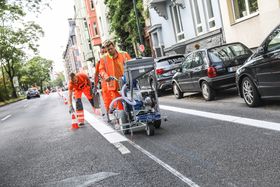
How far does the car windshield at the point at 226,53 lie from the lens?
11.3 m

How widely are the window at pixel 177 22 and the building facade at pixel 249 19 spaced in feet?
20.6

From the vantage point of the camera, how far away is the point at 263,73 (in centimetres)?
820

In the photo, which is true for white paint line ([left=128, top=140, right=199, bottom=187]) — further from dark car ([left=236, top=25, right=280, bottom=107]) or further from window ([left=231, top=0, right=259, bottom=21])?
→ window ([left=231, top=0, right=259, bottom=21])

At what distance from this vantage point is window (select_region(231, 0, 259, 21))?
16156 millimetres

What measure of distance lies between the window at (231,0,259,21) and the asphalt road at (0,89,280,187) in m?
8.02

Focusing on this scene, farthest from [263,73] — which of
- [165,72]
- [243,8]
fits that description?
[243,8]

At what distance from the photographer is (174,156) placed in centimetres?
567

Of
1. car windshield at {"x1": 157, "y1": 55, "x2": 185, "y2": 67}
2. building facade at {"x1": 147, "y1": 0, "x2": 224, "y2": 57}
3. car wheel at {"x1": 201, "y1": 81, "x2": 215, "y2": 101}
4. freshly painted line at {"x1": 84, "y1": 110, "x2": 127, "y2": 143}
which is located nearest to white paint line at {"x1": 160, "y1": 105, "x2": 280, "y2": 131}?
car wheel at {"x1": 201, "y1": 81, "x2": 215, "y2": 101}

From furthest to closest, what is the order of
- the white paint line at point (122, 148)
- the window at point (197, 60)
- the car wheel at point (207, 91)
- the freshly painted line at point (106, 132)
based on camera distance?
the window at point (197, 60) < the car wheel at point (207, 91) < the freshly painted line at point (106, 132) < the white paint line at point (122, 148)

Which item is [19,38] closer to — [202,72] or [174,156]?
[202,72]

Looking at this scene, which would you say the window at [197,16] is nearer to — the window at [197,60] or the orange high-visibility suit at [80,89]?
the window at [197,60]

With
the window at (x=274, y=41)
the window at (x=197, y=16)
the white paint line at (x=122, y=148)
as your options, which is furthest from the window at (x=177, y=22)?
the white paint line at (x=122, y=148)

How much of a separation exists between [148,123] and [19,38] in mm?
53122

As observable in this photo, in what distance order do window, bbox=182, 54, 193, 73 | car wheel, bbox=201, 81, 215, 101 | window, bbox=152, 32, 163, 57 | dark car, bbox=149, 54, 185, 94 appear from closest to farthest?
1. car wheel, bbox=201, 81, 215, 101
2. window, bbox=182, 54, 193, 73
3. dark car, bbox=149, 54, 185, 94
4. window, bbox=152, 32, 163, 57
